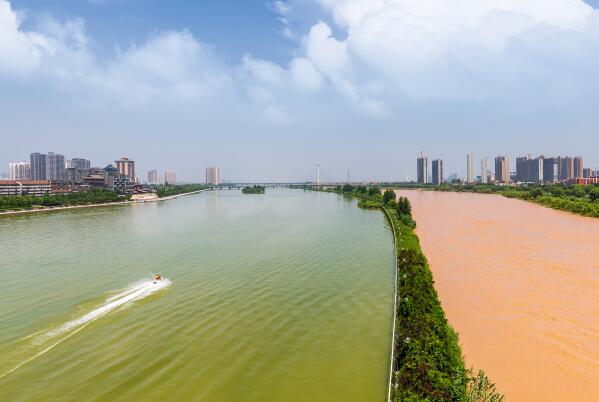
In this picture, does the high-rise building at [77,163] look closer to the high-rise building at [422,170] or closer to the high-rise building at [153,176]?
the high-rise building at [153,176]

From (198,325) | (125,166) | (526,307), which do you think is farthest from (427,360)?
(125,166)

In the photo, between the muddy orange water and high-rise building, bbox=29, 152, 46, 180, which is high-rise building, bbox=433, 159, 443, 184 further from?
high-rise building, bbox=29, 152, 46, 180

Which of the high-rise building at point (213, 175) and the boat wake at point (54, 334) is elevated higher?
the high-rise building at point (213, 175)

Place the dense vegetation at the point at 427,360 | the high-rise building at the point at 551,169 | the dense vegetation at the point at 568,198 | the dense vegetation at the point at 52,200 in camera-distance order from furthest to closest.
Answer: the high-rise building at the point at 551,169 → the dense vegetation at the point at 52,200 → the dense vegetation at the point at 568,198 → the dense vegetation at the point at 427,360

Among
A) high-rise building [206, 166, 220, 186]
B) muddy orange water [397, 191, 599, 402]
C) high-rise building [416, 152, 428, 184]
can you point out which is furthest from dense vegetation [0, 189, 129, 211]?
high-rise building [206, 166, 220, 186]

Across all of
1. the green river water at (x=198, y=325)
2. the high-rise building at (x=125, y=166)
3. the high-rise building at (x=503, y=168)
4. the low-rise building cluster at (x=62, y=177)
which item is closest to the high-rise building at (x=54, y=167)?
the low-rise building cluster at (x=62, y=177)

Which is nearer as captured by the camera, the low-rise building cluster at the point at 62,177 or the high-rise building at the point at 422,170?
the low-rise building cluster at the point at 62,177

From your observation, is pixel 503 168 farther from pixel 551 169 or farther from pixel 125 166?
pixel 125 166
